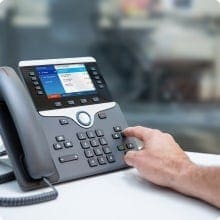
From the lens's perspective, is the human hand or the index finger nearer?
the human hand

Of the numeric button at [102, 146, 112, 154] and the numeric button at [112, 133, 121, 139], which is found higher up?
the numeric button at [112, 133, 121, 139]

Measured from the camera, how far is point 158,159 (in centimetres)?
74

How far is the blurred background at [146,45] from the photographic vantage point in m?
2.20

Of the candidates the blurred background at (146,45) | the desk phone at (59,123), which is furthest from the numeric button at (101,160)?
the blurred background at (146,45)

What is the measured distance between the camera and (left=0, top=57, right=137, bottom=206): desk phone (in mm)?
692

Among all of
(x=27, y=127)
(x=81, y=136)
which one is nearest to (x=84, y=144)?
(x=81, y=136)

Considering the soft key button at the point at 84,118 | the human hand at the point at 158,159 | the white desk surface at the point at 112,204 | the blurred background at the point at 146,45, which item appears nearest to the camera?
the white desk surface at the point at 112,204

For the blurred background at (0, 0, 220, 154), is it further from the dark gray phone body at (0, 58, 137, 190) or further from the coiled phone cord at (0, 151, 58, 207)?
the coiled phone cord at (0, 151, 58, 207)

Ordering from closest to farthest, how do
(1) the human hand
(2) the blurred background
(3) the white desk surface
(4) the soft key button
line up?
(3) the white desk surface < (1) the human hand < (4) the soft key button < (2) the blurred background

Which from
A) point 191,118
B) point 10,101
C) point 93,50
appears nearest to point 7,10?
point 93,50

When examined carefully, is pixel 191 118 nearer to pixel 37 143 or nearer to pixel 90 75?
pixel 90 75

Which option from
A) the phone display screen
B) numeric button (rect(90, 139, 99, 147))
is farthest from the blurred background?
numeric button (rect(90, 139, 99, 147))

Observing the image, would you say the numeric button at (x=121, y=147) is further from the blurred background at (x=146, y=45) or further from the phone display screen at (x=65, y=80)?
the blurred background at (x=146, y=45)

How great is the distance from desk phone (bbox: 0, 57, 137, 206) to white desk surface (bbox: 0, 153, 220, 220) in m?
0.03
